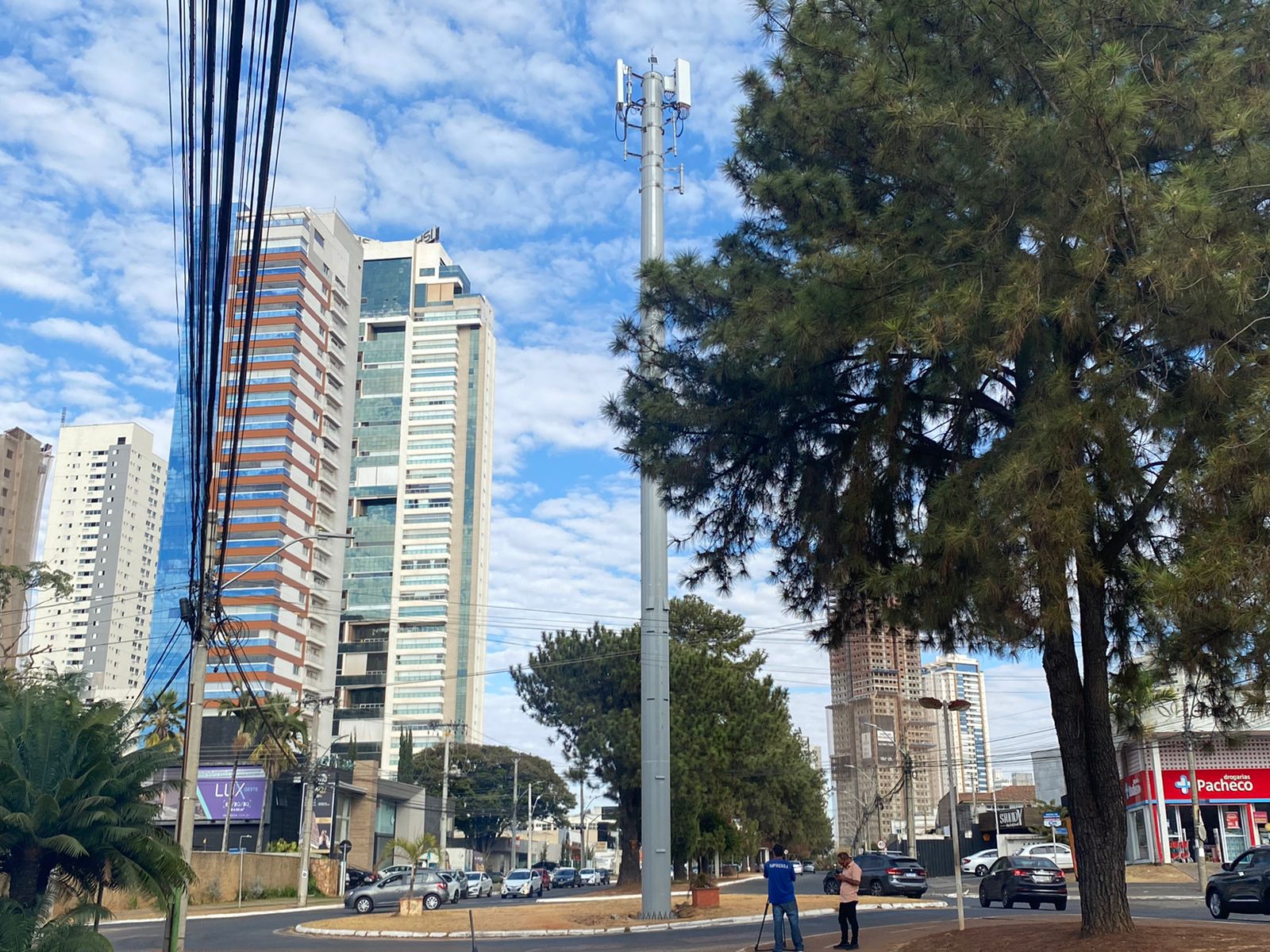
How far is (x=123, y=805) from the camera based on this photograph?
15.1 metres

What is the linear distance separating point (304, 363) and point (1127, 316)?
109751 mm

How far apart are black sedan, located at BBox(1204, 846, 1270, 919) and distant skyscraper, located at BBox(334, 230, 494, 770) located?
439ft

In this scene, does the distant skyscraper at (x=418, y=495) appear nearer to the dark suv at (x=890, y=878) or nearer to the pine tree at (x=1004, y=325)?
the dark suv at (x=890, y=878)

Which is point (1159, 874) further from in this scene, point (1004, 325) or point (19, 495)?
point (19, 495)

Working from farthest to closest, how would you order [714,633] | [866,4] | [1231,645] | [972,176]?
[714,633], [866,4], [972,176], [1231,645]

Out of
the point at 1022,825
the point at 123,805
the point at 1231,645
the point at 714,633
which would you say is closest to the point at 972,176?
the point at 1231,645

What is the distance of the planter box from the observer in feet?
94.6

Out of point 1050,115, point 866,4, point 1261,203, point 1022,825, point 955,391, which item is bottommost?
point 1022,825

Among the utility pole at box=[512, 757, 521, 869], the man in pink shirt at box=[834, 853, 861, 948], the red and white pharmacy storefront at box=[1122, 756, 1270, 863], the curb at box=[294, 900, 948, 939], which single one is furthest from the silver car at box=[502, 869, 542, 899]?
the man in pink shirt at box=[834, 853, 861, 948]

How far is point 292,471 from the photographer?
111 meters

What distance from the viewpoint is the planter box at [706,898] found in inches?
1135

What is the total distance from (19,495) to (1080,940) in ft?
338

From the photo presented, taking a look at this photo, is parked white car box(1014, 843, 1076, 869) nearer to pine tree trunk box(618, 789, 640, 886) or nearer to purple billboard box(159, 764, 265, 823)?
pine tree trunk box(618, 789, 640, 886)

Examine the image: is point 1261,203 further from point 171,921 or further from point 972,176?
point 171,921
